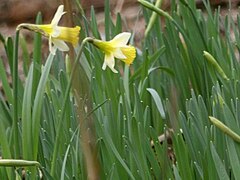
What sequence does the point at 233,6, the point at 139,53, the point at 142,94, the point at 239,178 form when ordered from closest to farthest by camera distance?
1. the point at 239,178
2. the point at 142,94
3. the point at 139,53
4. the point at 233,6

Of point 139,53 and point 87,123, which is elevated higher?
point 87,123

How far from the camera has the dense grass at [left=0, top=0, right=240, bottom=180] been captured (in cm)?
116

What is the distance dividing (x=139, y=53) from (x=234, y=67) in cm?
37

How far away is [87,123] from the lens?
585 millimetres

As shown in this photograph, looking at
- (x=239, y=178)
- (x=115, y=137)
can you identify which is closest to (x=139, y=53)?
(x=115, y=137)

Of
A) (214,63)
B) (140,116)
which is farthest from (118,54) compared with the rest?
(214,63)

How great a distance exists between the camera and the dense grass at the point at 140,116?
116 cm

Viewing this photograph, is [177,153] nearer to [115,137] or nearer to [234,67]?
[115,137]

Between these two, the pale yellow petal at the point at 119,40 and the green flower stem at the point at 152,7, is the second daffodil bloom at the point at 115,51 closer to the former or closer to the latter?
the pale yellow petal at the point at 119,40

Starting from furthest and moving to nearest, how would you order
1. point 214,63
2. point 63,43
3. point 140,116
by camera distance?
point 214,63
point 140,116
point 63,43

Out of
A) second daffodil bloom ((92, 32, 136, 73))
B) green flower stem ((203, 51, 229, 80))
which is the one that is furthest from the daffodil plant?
green flower stem ((203, 51, 229, 80))

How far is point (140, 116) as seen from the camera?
1.28 metres

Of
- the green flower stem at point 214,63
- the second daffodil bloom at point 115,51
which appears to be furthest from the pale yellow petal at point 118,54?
the green flower stem at point 214,63

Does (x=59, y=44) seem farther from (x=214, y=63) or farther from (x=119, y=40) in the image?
(x=214, y=63)
